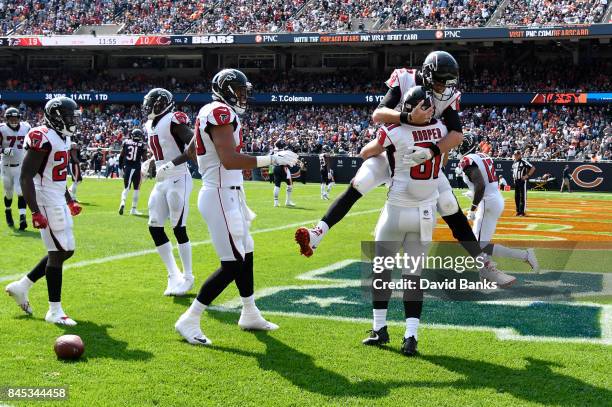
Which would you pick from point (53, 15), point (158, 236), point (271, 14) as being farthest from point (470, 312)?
point (53, 15)

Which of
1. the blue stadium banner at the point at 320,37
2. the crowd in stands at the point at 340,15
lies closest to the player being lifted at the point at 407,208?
the blue stadium banner at the point at 320,37

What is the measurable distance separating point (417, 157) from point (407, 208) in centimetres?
48

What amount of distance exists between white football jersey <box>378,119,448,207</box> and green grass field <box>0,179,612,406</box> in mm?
1140

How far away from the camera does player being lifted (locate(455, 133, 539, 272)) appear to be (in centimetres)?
841

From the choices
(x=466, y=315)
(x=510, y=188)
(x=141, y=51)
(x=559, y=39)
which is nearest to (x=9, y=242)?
(x=466, y=315)

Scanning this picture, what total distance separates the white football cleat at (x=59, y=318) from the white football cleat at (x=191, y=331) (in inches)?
40.6

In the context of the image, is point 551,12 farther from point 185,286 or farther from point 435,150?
point 435,150

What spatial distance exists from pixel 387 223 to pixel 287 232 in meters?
7.50

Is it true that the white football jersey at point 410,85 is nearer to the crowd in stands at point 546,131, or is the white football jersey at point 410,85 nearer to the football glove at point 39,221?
the football glove at point 39,221

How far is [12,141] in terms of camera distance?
507 inches

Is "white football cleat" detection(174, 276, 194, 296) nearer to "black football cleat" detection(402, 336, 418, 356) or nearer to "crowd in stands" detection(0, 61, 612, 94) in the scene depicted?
"black football cleat" detection(402, 336, 418, 356)

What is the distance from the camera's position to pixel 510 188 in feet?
100

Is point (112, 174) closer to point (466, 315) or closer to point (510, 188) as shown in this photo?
point (510, 188)

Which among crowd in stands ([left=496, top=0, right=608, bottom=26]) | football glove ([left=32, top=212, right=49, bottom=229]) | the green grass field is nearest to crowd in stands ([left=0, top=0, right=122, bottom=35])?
crowd in stands ([left=496, top=0, right=608, bottom=26])
